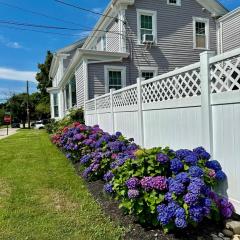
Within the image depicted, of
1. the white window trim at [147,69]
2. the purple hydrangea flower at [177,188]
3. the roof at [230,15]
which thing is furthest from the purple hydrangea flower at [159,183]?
the roof at [230,15]

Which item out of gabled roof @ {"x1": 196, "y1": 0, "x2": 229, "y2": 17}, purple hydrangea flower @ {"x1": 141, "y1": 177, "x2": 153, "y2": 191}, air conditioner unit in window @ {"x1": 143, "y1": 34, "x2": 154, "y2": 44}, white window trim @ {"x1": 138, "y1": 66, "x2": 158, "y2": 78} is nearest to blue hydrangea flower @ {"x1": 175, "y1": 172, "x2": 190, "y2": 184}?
purple hydrangea flower @ {"x1": 141, "y1": 177, "x2": 153, "y2": 191}

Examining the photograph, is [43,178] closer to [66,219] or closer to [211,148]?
[66,219]

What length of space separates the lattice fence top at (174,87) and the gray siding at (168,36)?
29.7 feet

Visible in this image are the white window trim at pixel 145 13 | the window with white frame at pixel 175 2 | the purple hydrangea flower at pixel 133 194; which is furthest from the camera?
the window with white frame at pixel 175 2

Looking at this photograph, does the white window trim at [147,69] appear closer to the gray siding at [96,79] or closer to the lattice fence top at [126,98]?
the gray siding at [96,79]

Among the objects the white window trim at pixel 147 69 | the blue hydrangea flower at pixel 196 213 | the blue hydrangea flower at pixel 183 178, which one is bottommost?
the blue hydrangea flower at pixel 196 213

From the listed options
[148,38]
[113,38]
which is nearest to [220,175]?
[148,38]

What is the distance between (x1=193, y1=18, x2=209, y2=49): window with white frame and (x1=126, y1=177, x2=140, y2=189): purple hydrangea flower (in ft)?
47.7

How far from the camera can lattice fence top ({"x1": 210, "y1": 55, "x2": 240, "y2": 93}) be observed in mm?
3750

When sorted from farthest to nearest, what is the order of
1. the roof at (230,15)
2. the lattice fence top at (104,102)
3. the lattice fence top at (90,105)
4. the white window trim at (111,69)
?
the roof at (230,15) < the white window trim at (111,69) < the lattice fence top at (90,105) < the lattice fence top at (104,102)

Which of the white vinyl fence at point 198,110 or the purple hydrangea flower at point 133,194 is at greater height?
the white vinyl fence at point 198,110

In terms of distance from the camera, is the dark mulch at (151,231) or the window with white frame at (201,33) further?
the window with white frame at (201,33)

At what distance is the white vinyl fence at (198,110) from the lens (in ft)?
12.6

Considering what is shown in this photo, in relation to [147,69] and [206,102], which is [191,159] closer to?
[206,102]
